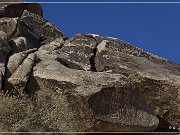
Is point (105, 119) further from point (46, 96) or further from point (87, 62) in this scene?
point (87, 62)

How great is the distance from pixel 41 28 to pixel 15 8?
406 centimetres

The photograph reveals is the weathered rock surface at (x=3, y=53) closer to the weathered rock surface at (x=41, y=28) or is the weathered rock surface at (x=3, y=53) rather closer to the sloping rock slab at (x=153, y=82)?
the sloping rock slab at (x=153, y=82)

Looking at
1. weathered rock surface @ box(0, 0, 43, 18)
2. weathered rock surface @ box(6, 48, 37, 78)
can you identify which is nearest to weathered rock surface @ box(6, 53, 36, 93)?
weathered rock surface @ box(6, 48, 37, 78)

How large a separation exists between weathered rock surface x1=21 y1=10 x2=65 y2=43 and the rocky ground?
1.68m

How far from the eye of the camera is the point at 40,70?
22266mm

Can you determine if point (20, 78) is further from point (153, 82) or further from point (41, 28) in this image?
point (41, 28)

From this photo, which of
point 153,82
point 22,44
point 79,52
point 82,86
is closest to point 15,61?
point 22,44

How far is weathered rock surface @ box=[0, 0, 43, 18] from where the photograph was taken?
33.6 m

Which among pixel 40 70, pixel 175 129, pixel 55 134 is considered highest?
pixel 40 70

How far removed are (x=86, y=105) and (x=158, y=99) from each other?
19.2ft

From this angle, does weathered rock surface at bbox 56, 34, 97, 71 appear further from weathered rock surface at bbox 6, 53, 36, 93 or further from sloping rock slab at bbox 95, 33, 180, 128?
weathered rock surface at bbox 6, 53, 36, 93

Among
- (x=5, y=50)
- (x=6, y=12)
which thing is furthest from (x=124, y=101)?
(x=6, y=12)

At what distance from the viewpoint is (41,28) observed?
32281mm

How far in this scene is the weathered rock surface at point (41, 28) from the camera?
31062 mm
